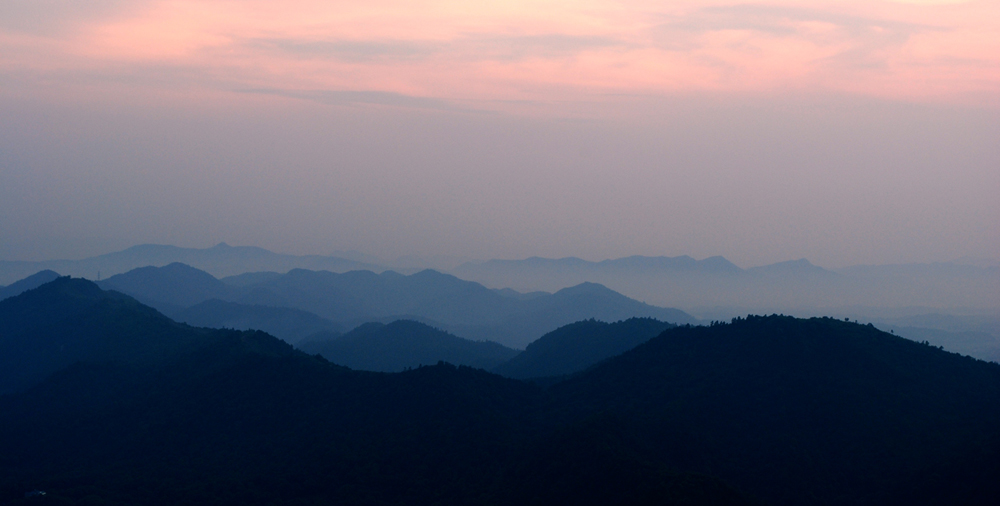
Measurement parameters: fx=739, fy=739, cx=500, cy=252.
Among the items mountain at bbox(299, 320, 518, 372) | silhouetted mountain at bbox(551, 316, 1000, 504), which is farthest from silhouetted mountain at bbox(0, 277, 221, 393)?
silhouetted mountain at bbox(551, 316, 1000, 504)

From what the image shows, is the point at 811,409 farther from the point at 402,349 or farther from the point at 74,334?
the point at 74,334

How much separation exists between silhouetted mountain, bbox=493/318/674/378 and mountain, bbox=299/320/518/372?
45.5ft

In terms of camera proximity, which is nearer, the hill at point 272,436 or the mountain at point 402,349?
the hill at point 272,436

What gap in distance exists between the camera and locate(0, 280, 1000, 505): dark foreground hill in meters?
65.9

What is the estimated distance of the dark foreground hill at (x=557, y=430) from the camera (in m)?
65.9

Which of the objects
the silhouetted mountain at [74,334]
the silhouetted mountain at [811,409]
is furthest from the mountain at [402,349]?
the silhouetted mountain at [811,409]

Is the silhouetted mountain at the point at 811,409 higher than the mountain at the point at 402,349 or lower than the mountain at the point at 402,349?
higher

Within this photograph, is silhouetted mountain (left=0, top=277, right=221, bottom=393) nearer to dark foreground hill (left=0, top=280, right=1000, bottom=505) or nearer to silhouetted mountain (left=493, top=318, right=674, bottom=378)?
dark foreground hill (left=0, top=280, right=1000, bottom=505)

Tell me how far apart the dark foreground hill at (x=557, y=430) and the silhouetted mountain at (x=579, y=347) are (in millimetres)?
36536

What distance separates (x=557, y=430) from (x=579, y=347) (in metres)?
72.5

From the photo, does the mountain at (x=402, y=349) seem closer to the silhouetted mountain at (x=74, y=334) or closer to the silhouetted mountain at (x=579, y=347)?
the silhouetted mountain at (x=579, y=347)

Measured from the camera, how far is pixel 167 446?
85375mm

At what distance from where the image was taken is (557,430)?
2940 inches

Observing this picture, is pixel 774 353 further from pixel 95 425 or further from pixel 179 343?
pixel 179 343
